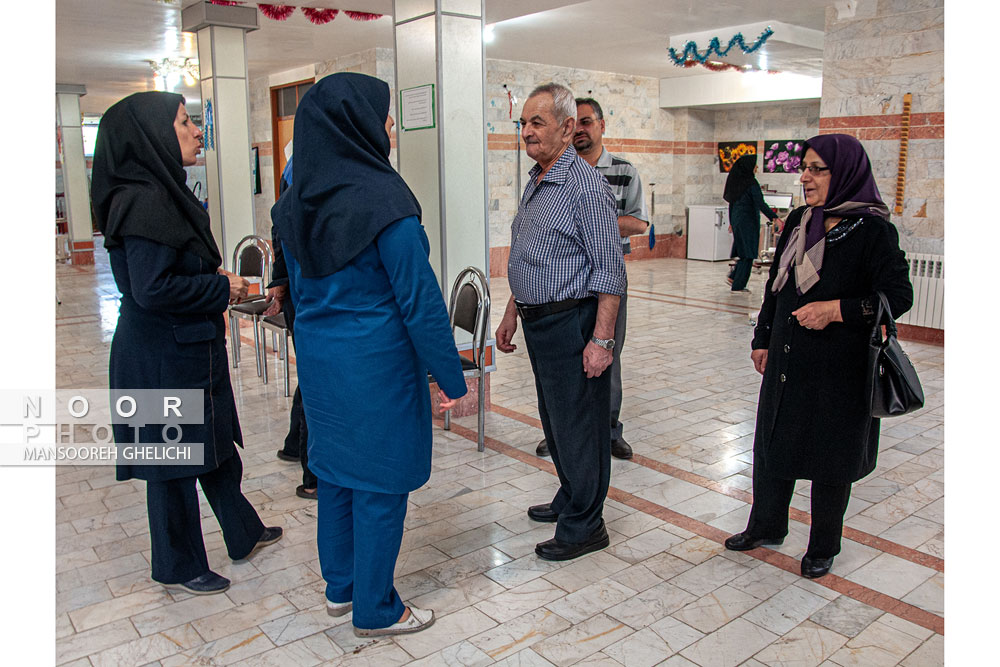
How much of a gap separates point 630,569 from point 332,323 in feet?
4.89

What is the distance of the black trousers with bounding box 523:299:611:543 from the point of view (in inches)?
Answer: 112

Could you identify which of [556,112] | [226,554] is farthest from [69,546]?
[556,112]

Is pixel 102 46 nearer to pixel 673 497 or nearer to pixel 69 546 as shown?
pixel 69 546

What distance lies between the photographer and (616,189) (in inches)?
157

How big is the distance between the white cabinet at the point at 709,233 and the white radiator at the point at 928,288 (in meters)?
5.84

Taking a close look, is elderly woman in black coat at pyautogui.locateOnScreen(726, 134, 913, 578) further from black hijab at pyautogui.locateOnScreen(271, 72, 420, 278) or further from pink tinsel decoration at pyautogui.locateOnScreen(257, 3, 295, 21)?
pink tinsel decoration at pyautogui.locateOnScreen(257, 3, 295, 21)

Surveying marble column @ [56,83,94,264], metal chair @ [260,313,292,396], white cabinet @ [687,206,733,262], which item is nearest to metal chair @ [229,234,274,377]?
metal chair @ [260,313,292,396]

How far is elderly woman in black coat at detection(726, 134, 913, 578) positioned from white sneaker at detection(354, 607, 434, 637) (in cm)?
133

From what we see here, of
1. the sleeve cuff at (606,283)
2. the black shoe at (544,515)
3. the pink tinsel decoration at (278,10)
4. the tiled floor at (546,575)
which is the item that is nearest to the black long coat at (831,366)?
the tiled floor at (546,575)

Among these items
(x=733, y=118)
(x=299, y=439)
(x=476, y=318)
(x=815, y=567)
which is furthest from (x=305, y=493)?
(x=733, y=118)

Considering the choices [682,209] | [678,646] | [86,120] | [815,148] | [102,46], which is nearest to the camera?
[678,646]

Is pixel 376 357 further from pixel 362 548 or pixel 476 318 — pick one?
pixel 476 318

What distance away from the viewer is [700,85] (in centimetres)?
1256

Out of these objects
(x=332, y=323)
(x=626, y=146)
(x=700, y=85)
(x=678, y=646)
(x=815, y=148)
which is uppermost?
(x=700, y=85)
